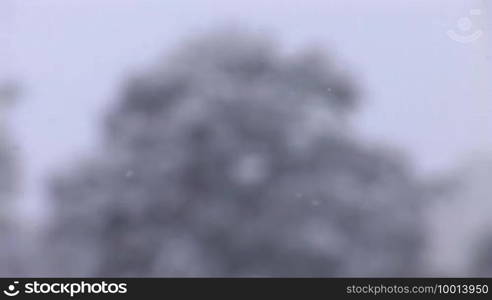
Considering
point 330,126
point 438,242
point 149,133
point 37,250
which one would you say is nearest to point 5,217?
point 37,250

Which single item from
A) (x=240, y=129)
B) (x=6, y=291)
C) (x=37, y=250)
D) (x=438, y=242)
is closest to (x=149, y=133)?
(x=240, y=129)

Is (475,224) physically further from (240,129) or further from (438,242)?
(240,129)

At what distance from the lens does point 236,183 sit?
1.92 metres

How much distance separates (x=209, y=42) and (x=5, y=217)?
0.69 m

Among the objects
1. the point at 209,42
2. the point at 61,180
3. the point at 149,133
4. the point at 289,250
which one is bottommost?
the point at 289,250

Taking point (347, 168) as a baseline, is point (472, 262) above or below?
below

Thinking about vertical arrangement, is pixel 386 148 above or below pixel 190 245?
above

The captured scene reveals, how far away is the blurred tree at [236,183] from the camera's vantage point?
188 centimetres

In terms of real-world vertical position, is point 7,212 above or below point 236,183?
below

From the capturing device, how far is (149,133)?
6.26 ft

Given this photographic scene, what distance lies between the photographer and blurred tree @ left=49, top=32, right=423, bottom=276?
1.88 m

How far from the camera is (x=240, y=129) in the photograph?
1930 millimetres

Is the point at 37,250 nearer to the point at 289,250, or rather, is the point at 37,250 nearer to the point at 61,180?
the point at 61,180

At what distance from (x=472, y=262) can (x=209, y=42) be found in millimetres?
902
